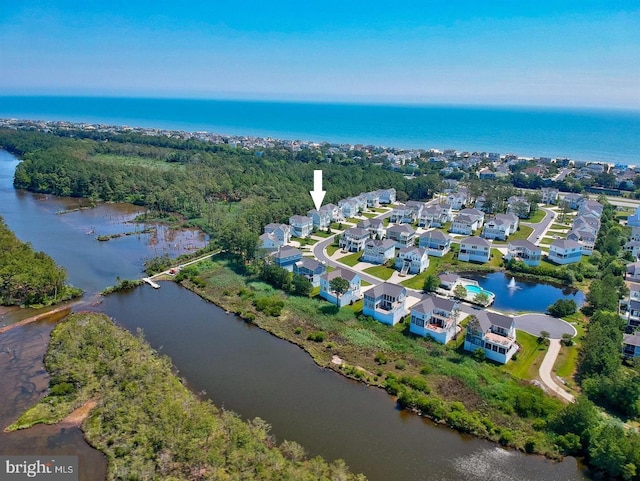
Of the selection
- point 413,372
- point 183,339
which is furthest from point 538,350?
point 183,339

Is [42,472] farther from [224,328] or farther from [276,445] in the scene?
[224,328]

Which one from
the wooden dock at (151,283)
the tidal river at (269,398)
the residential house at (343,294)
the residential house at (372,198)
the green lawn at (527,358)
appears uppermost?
the residential house at (372,198)

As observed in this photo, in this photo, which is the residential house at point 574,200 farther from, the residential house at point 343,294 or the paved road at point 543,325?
the residential house at point 343,294

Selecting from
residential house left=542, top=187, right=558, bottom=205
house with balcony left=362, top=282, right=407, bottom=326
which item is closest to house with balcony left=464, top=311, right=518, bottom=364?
house with balcony left=362, top=282, right=407, bottom=326

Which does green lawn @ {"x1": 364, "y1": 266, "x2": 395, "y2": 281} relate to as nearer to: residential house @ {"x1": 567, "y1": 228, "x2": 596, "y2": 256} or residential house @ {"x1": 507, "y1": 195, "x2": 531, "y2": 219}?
residential house @ {"x1": 567, "y1": 228, "x2": 596, "y2": 256}

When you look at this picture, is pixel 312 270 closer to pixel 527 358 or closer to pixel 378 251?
pixel 378 251

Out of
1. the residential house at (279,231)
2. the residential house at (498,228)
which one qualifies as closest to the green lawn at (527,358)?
the residential house at (498,228)

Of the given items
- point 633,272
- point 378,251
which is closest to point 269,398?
point 378,251

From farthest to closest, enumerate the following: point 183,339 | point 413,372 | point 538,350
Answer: point 183,339 → point 538,350 → point 413,372
